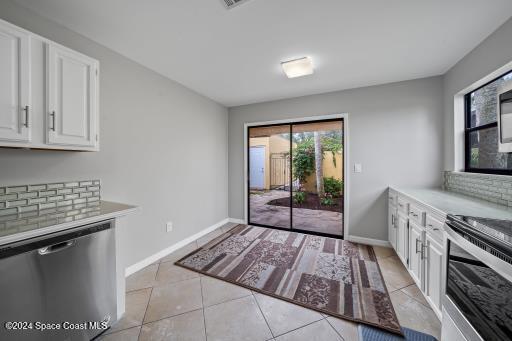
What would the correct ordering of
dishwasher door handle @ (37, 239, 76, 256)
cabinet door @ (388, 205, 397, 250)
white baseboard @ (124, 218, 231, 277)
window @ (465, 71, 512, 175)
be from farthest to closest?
cabinet door @ (388, 205, 397, 250)
white baseboard @ (124, 218, 231, 277)
window @ (465, 71, 512, 175)
dishwasher door handle @ (37, 239, 76, 256)

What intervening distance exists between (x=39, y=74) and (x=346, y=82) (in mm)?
3293

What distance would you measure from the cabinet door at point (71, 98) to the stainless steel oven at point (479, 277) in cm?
→ 269

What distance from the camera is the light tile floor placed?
1.45m

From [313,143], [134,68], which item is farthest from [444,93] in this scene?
[134,68]

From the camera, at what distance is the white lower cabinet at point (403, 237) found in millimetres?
2131

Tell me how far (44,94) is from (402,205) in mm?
3523

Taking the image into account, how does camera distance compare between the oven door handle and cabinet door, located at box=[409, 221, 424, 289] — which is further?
cabinet door, located at box=[409, 221, 424, 289]

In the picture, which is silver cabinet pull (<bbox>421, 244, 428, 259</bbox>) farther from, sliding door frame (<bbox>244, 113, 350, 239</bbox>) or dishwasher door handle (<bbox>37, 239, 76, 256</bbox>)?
dishwasher door handle (<bbox>37, 239, 76, 256</bbox>)

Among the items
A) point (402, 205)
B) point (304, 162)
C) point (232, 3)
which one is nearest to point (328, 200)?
point (304, 162)

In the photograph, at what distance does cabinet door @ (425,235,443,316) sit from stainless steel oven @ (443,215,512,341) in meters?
0.22

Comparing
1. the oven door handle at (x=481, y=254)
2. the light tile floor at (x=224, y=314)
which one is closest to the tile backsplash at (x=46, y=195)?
the light tile floor at (x=224, y=314)

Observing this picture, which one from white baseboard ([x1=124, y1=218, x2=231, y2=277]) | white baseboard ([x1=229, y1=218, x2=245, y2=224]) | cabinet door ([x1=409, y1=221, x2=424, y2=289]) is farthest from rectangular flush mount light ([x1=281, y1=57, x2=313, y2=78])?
white baseboard ([x1=229, y1=218, x2=245, y2=224])

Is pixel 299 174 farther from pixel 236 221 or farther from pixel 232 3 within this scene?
pixel 232 3

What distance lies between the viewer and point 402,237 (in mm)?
2260
